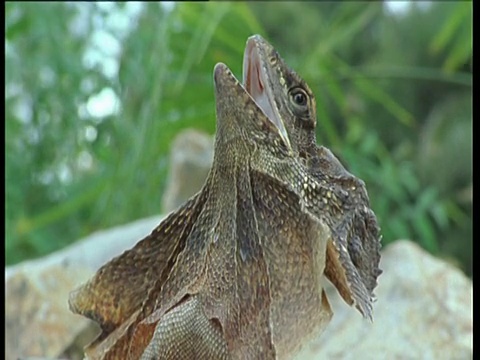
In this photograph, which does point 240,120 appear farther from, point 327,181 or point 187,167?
point 187,167

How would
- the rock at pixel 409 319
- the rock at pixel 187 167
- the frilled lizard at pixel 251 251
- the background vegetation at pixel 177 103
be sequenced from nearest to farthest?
the frilled lizard at pixel 251 251, the rock at pixel 409 319, the rock at pixel 187 167, the background vegetation at pixel 177 103

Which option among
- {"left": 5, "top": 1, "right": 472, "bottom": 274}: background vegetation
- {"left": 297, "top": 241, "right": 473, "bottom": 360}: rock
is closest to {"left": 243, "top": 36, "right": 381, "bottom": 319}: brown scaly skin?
{"left": 297, "top": 241, "right": 473, "bottom": 360}: rock

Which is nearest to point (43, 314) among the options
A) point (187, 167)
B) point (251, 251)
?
point (187, 167)

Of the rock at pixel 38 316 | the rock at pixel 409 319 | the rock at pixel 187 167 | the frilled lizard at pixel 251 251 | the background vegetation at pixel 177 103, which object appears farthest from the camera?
the background vegetation at pixel 177 103

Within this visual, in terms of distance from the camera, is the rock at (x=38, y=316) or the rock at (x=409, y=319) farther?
the rock at (x=38, y=316)

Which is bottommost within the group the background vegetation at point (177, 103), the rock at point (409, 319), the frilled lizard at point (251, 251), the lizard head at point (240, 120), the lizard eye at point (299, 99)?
the rock at point (409, 319)

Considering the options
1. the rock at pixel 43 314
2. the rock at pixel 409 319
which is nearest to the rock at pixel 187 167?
the rock at pixel 43 314

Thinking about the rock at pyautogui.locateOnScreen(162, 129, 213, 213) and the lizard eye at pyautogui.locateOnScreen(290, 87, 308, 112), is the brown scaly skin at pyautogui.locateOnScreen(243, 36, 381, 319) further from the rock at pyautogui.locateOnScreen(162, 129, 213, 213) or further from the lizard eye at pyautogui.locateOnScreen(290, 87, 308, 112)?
the rock at pyautogui.locateOnScreen(162, 129, 213, 213)

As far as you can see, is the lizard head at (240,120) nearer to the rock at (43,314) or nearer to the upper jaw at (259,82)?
the upper jaw at (259,82)
